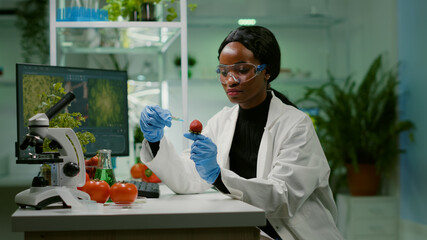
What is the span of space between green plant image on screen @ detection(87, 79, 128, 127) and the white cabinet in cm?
292

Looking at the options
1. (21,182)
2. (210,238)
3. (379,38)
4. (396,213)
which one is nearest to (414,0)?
(379,38)

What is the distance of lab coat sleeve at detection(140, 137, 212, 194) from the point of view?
201 cm

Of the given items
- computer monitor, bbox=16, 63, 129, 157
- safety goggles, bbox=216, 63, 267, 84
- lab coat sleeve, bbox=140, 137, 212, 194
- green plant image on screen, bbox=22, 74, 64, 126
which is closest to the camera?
green plant image on screen, bbox=22, 74, 64, 126

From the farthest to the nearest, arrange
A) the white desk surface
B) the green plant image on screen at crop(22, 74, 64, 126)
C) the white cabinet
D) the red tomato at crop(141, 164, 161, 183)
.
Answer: the white cabinet, the red tomato at crop(141, 164, 161, 183), the green plant image on screen at crop(22, 74, 64, 126), the white desk surface

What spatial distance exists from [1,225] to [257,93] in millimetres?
2994

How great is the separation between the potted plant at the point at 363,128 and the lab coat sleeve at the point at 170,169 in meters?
2.97

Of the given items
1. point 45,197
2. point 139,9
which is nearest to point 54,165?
point 45,197

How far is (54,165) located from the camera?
1556 millimetres

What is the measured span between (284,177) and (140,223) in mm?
711

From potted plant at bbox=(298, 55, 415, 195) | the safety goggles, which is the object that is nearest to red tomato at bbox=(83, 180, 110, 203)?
the safety goggles

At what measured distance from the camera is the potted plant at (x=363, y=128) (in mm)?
4809

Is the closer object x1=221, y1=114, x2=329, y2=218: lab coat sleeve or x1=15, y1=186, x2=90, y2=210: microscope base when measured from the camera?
x1=15, y1=186, x2=90, y2=210: microscope base

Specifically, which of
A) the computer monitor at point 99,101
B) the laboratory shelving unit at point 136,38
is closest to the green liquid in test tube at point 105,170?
the computer monitor at point 99,101

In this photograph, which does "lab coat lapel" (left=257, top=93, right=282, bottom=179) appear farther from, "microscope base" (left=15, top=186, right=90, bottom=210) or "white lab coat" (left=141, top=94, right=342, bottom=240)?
"microscope base" (left=15, top=186, right=90, bottom=210)
